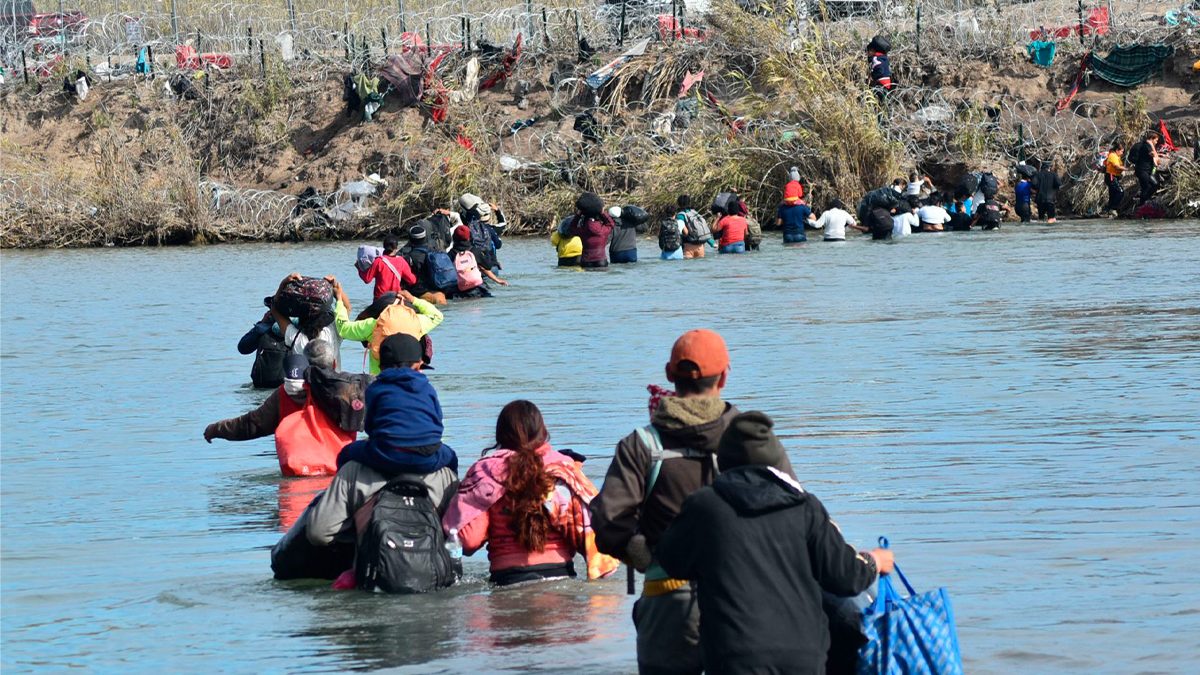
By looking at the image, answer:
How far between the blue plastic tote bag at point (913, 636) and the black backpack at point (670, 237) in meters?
24.0

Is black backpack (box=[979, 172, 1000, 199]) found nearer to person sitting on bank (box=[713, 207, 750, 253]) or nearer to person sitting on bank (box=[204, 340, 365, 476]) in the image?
person sitting on bank (box=[713, 207, 750, 253])

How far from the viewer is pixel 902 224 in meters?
32.6

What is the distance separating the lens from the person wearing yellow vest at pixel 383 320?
10.0 meters

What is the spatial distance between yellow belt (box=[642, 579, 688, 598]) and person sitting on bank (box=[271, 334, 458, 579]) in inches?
96.5


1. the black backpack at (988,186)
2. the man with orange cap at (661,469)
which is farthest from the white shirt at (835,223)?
the man with orange cap at (661,469)

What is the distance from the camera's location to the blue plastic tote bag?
5164 millimetres

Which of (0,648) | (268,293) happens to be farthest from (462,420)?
(268,293)

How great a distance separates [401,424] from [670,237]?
2162 centimetres

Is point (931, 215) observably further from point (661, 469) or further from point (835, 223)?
point (661, 469)

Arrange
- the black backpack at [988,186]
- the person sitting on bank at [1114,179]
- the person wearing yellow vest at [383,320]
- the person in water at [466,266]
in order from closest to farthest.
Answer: the person wearing yellow vest at [383,320] → the person in water at [466,266] → the black backpack at [988,186] → the person sitting on bank at [1114,179]

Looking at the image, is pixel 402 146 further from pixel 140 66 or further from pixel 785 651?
pixel 785 651

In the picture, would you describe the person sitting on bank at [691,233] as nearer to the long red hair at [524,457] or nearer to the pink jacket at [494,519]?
the pink jacket at [494,519]

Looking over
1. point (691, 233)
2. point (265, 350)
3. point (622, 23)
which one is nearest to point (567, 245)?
point (691, 233)

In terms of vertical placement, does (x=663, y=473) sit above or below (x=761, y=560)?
above
